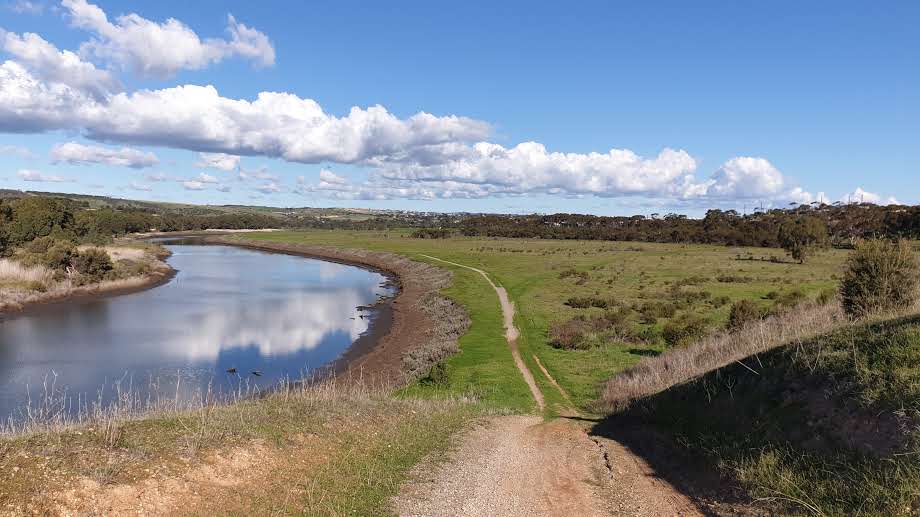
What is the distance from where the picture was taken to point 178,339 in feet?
141

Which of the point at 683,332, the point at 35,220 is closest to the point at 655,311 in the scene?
the point at 683,332

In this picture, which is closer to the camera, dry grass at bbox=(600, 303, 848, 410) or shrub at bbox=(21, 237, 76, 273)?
dry grass at bbox=(600, 303, 848, 410)

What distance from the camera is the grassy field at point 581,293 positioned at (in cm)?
2845

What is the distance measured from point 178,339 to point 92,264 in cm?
3396

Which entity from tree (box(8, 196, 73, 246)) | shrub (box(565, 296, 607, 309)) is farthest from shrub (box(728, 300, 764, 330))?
tree (box(8, 196, 73, 246))

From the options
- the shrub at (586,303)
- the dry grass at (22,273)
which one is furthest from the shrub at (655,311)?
the dry grass at (22,273)

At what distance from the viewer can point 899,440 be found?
27.6ft

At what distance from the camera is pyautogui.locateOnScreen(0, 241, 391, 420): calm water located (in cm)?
3116

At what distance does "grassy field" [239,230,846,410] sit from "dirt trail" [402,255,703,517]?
31.8ft

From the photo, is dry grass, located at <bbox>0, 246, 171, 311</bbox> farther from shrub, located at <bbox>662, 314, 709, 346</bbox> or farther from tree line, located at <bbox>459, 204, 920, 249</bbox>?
tree line, located at <bbox>459, 204, 920, 249</bbox>

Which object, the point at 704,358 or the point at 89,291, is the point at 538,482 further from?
the point at 89,291

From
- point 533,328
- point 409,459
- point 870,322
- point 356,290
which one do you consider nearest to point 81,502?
point 409,459

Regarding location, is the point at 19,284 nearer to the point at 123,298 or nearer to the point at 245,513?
the point at 123,298

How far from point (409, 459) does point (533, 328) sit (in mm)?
30751
